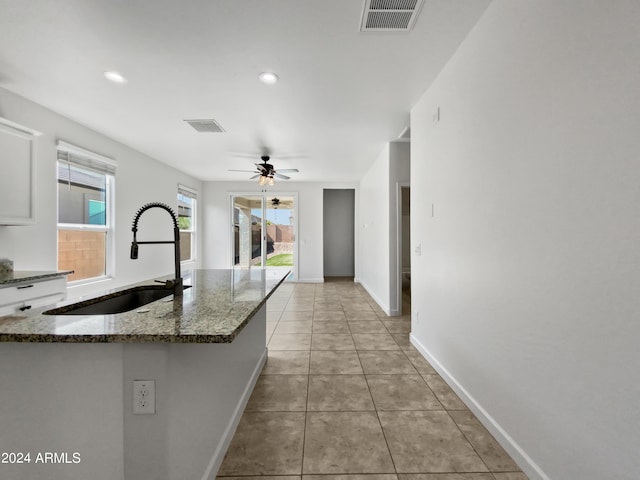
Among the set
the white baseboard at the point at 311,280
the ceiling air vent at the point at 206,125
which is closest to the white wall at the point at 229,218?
the white baseboard at the point at 311,280

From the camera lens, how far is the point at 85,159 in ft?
12.2

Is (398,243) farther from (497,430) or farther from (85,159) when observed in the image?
(85,159)

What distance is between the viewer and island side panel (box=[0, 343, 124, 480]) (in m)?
0.99

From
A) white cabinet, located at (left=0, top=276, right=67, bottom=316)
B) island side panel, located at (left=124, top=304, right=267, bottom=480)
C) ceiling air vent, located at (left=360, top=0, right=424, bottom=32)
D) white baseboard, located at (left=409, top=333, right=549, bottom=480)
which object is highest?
ceiling air vent, located at (left=360, top=0, right=424, bottom=32)

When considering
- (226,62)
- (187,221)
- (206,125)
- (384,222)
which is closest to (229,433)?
(226,62)

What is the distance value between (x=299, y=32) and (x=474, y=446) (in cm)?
281

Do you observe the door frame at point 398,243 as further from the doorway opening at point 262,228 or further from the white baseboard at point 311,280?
the doorway opening at point 262,228

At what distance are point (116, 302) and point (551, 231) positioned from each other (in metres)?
2.27

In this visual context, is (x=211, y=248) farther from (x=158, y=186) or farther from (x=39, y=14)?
(x=39, y=14)

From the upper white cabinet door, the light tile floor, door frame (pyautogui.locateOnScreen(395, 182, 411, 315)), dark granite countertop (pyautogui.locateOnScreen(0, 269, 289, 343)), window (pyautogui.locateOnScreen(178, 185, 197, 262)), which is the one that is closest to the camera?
dark granite countertop (pyautogui.locateOnScreen(0, 269, 289, 343))

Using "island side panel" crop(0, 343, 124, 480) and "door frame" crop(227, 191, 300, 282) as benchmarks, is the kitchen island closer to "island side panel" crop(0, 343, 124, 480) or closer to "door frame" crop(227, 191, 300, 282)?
"island side panel" crop(0, 343, 124, 480)

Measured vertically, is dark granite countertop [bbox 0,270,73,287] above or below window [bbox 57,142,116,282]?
below

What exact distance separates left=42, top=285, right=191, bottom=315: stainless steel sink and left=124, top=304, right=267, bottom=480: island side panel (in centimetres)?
60

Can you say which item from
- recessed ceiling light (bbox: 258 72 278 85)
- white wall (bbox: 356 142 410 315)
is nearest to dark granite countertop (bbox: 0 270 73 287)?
recessed ceiling light (bbox: 258 72 278 85)
